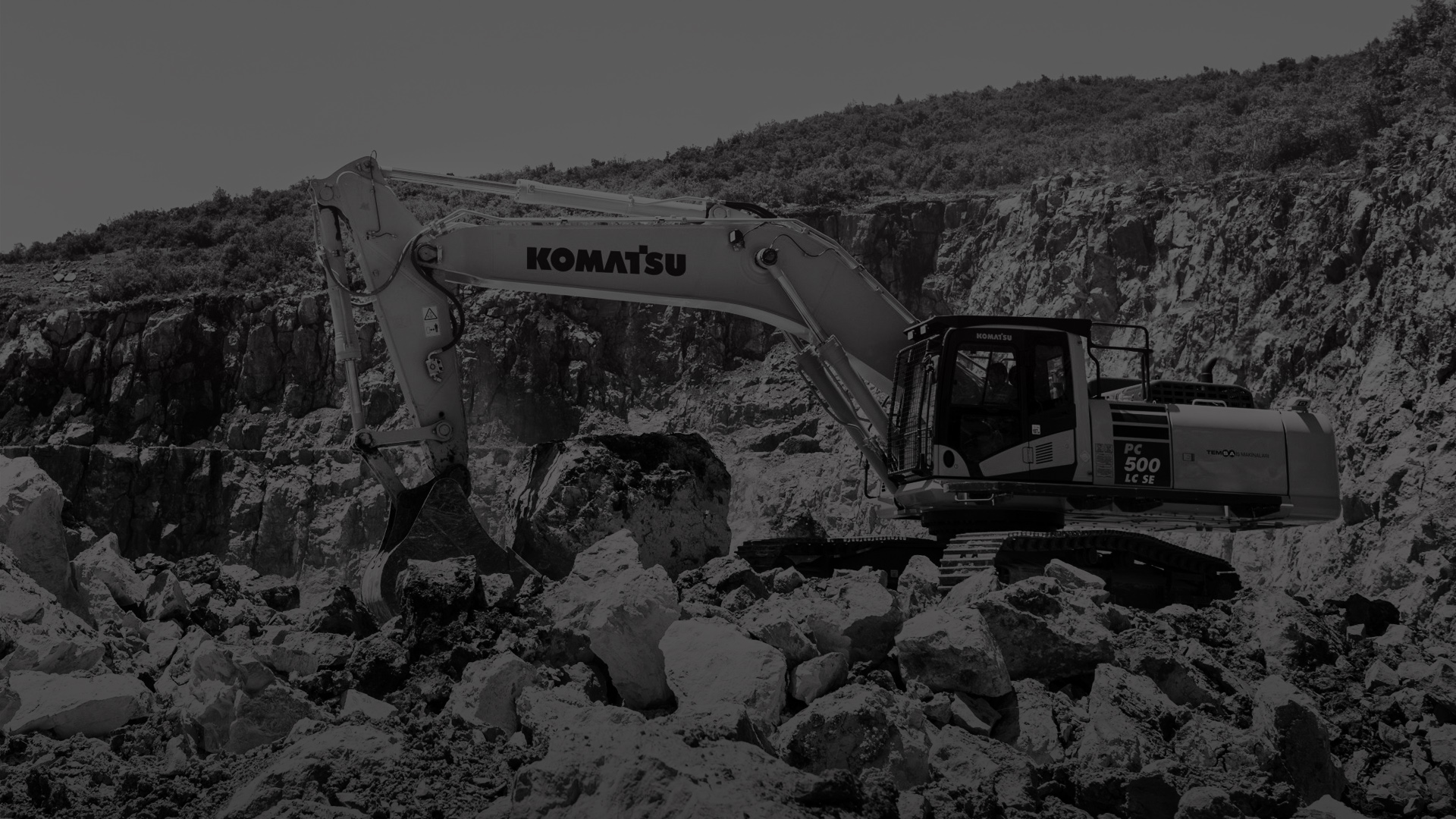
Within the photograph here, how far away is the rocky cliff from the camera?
16109mm

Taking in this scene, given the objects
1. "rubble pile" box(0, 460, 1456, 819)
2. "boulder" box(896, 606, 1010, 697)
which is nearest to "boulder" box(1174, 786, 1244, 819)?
"rubble pile" box(0, 460, 1456, 819)

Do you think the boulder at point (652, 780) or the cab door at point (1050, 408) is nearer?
the boulder at point (652, 780)

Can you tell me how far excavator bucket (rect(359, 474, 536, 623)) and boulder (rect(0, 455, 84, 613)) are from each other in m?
2.12

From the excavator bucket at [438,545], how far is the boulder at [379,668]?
1.91 meters

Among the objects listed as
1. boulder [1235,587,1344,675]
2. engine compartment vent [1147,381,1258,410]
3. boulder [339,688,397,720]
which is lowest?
boulder [1235,587,1344,675]

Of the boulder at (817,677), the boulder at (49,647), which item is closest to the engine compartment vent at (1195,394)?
the boulder at (817,677)

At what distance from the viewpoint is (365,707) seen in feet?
22.6

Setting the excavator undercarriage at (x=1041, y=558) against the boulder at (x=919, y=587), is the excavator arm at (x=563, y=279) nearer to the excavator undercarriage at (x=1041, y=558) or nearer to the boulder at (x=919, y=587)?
the excavator undercarriage at (x=1041, y=558)

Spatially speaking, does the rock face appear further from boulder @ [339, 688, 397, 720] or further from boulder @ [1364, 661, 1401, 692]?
boulder @ [1364, 661, 1401, 692]

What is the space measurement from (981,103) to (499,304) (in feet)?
66.5

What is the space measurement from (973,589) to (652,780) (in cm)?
419

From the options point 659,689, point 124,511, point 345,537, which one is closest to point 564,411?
point 345,537

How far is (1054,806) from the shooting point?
18.5ft

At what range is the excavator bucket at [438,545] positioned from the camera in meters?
9.65
